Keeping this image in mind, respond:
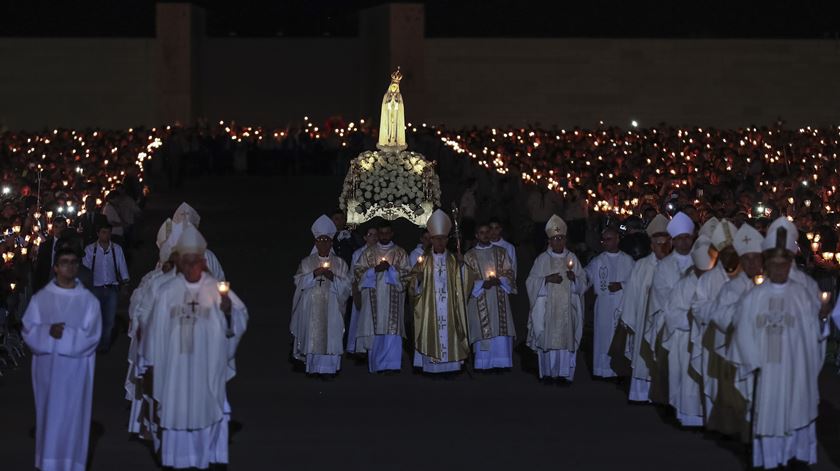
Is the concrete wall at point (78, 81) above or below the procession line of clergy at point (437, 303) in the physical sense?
above

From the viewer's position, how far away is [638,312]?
15.4 m

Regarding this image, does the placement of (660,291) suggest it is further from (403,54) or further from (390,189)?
(403,54)

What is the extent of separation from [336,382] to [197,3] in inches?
1491

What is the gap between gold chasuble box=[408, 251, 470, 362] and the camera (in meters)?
16.7

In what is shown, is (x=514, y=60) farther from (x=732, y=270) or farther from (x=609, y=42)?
(x=732, y=270)

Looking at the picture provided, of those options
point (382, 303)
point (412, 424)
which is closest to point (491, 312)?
point (382, 303)

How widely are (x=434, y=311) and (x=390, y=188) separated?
9.60 meters

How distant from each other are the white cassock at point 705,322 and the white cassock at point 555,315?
8.92ft

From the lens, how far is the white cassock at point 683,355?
545 inches

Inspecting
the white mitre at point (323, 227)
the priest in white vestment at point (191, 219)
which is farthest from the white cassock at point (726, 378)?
Answer: the white mitre at point (323, 227)

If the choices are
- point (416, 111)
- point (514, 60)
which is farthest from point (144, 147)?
point (514, 60)

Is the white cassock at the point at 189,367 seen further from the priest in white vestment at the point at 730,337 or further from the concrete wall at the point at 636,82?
the concrete wall at the point at 636,82

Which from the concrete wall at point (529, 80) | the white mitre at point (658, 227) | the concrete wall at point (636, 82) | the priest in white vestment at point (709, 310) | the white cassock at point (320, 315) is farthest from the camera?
the concrete wall at point (636, 82)

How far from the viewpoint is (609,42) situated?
160 feet
